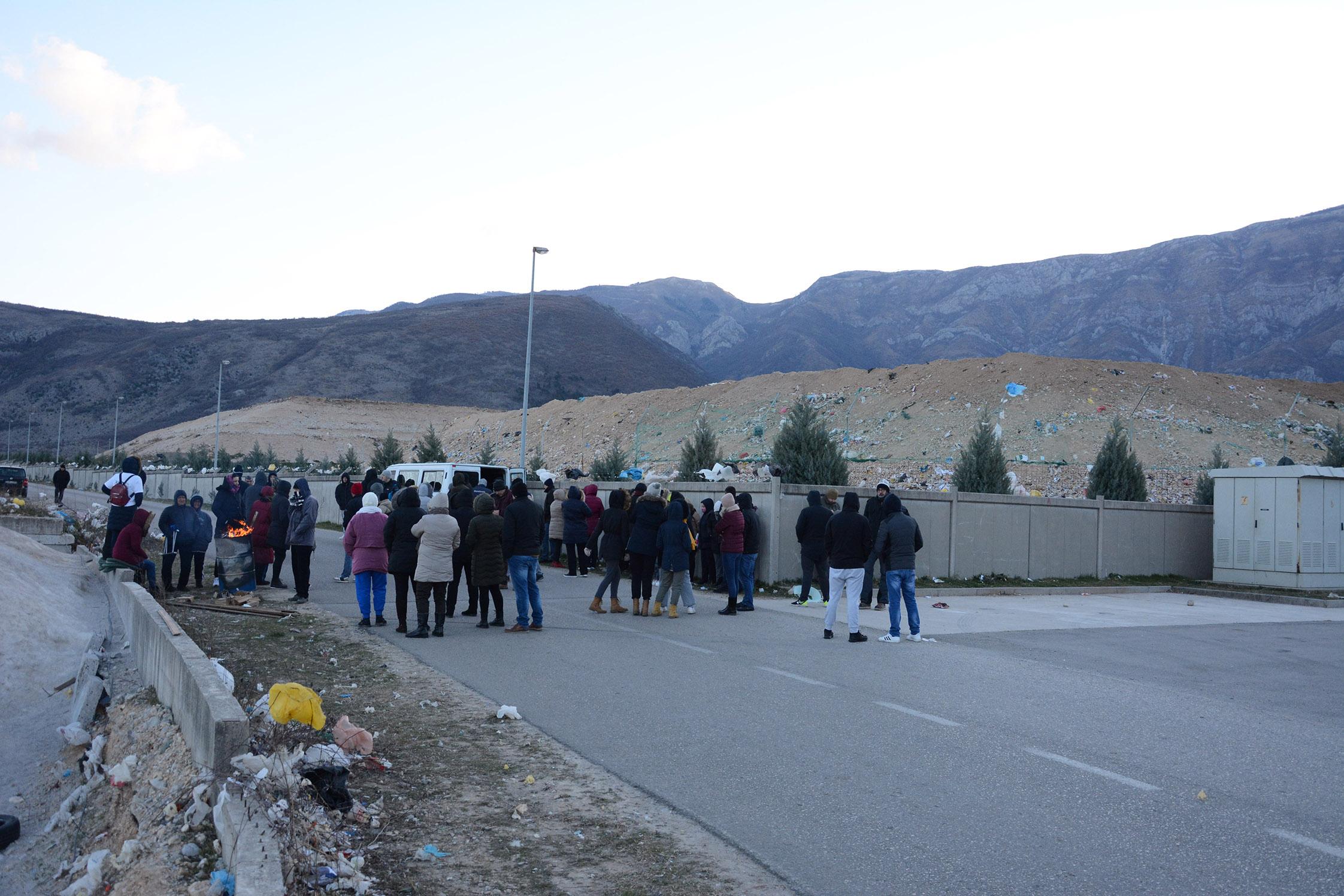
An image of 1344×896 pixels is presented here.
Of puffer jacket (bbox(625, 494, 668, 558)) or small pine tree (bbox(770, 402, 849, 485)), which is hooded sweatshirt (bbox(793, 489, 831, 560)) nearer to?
puffer jacket (bbox(625, 494, 668, 558))

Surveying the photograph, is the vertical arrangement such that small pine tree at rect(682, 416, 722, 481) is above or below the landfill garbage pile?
below

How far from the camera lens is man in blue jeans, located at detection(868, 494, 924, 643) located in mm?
12297

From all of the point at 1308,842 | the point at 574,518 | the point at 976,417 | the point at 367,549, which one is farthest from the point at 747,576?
the point at 976,417

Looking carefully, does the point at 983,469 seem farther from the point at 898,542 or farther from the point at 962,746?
the point at 962,746

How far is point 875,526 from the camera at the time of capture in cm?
1525

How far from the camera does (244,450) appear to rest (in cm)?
8700

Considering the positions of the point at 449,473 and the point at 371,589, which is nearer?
the point at 371,589

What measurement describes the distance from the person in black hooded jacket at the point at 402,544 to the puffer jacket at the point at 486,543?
0.69 m

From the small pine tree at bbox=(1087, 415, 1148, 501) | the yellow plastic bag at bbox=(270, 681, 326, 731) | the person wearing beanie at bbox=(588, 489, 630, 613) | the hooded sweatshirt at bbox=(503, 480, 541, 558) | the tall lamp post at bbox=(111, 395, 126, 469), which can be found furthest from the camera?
the tall lamp post at bbox=(111, 395, 126, 469)

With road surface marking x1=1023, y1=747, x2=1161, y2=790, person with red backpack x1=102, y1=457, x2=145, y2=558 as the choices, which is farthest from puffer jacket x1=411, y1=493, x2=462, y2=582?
road surface marking x1=1023, y1=747, x2=1161, y2=790

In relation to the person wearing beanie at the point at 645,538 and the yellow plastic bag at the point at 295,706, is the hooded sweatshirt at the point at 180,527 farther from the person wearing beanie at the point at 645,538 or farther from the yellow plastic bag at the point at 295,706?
the yellow plastic bag at the point at 295,706

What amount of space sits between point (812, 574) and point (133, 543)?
10046 mm

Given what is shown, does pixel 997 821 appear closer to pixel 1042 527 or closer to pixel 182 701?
pixel 182 701

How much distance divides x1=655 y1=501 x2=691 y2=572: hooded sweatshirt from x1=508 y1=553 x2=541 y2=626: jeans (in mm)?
2172
